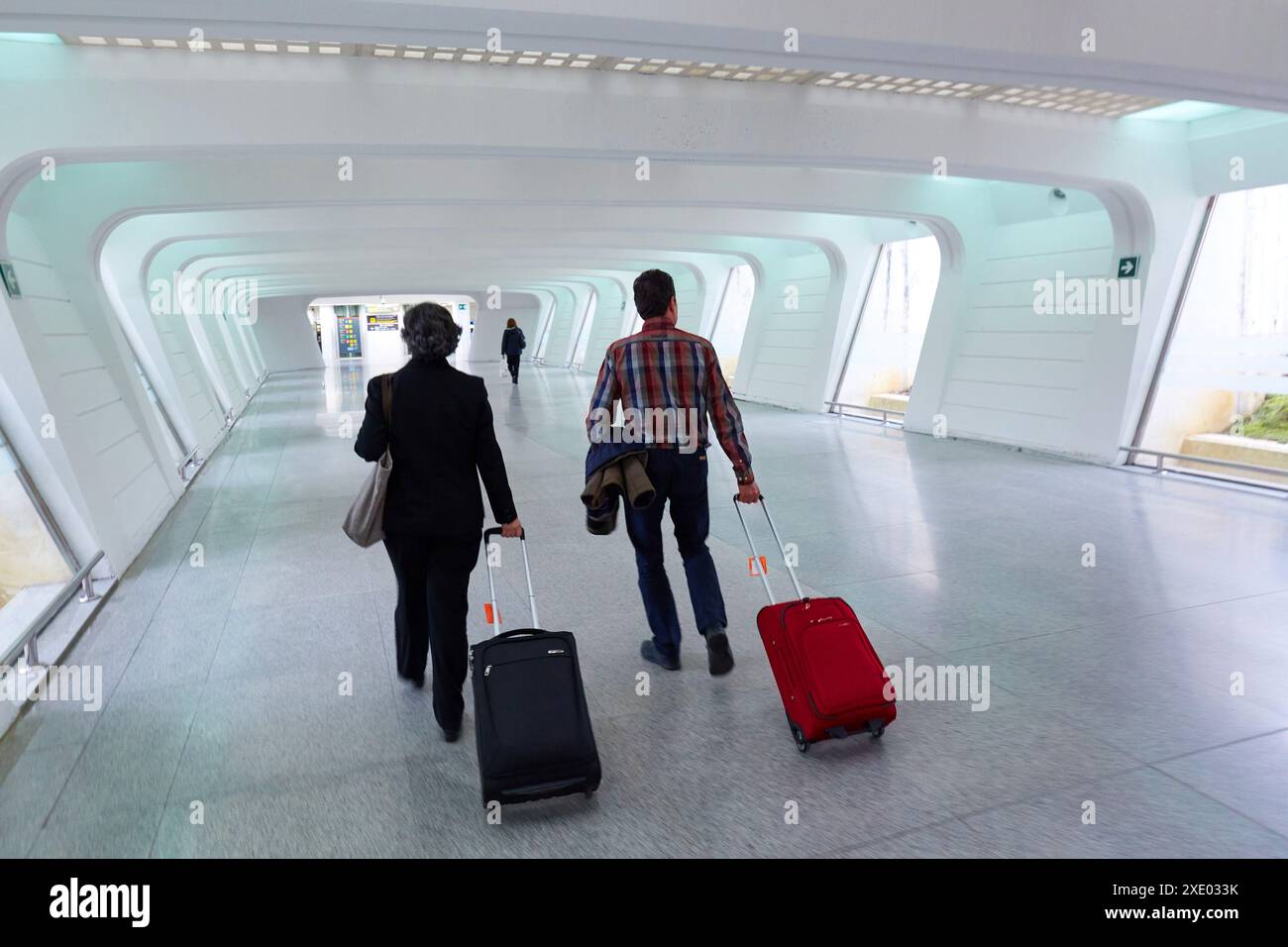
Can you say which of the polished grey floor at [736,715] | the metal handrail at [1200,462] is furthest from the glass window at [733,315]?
the polished grey floor at [736,715]

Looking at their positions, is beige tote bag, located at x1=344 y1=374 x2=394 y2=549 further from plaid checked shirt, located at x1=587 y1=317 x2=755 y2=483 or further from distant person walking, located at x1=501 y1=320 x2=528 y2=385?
distant person walking, located at x1=501 y1=320 x2=528 y2=385

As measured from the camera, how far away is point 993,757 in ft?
10.8

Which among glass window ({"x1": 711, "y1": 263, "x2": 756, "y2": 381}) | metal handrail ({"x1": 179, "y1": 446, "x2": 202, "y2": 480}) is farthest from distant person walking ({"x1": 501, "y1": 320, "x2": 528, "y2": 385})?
metal handrail ({"x1": 179, "y1": 446, "x2": 202, "y2": 480})

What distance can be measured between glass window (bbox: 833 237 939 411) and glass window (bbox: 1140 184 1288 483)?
499cm

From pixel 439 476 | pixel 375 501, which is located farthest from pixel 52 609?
pixel 439 476

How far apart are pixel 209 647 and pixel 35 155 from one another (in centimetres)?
399

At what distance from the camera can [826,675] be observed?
3324 mm

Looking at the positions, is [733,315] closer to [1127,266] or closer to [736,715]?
[1127,266]

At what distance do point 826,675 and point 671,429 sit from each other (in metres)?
1.25

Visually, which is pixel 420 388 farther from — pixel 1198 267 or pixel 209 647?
pixel 1198 267

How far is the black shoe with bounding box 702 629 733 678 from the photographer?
410cm
